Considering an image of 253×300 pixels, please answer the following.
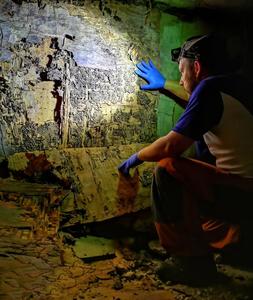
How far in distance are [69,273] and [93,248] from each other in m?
0.41

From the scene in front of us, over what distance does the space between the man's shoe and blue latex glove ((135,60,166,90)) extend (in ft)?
5.42

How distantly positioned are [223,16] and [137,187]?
2.01 meters

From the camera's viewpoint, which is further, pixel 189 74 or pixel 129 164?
pixel 129 164

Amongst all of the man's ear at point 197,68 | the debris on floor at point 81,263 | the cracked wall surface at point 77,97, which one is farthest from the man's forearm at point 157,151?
the debris on floor at point 81,263

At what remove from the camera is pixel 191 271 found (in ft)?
8.61

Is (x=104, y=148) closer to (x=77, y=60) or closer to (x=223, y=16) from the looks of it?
(x=77, y=60)

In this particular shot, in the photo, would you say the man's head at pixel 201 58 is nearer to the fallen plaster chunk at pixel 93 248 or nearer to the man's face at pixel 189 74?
the man's face at pixel 189 74

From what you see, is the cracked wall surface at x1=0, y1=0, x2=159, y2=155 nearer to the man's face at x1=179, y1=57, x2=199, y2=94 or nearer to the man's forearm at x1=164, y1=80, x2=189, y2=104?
the man's forearm at x1=164, y1=80, x2=189, y2=104

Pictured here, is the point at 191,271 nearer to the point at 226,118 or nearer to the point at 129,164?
the point at 129,164

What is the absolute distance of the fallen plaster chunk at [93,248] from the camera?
2.73m

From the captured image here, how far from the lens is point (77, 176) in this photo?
121 inches

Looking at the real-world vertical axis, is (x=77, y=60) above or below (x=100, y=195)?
above

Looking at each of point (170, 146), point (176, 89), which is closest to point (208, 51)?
point (176, 89)

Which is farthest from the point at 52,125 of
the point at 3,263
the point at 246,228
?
the point at 246,228
